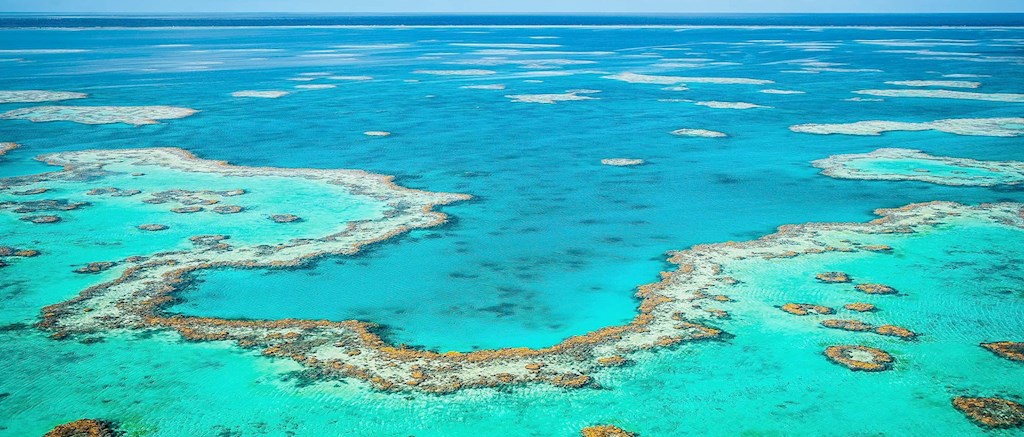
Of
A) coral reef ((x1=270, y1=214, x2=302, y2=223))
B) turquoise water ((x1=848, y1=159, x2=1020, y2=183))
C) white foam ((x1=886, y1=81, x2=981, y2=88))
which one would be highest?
turquoise water ((x1=848, y1=159, x2=1020, y2=183))

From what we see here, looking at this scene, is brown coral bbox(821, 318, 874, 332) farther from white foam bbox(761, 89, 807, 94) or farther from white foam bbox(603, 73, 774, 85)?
white foam bbox(603, 73, 774, 85)

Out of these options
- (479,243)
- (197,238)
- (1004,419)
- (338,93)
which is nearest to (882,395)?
(1004,419)

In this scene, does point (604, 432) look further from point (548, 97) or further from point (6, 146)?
point (548, 97)

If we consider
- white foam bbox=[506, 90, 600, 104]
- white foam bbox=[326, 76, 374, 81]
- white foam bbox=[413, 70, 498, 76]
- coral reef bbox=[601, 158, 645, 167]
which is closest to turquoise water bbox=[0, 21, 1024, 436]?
coral reef bbox=[601, 158, 645, 167]

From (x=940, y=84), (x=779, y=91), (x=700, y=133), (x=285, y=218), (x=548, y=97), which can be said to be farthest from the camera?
(x=940, y=84)

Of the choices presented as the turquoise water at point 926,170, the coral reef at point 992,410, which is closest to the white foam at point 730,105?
the turquoise water at point 926,170

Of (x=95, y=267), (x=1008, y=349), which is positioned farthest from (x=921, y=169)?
(x=95, y=267)

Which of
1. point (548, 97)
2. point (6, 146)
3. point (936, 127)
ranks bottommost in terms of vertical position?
point (548, 97)
